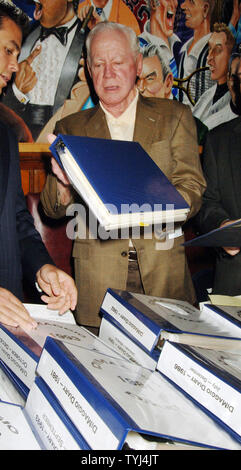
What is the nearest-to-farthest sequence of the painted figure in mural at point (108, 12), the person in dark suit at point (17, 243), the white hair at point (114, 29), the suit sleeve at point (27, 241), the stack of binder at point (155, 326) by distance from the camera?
the stack of binder at point (155, 326)
the person in dark suit at point (17, 243)
the suit sleeve at point (27, 241)
the white hair at point (114, 29)
the painted figure in mural at point (108, 12)

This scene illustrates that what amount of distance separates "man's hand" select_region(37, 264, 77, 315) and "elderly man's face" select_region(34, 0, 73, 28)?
1.78m

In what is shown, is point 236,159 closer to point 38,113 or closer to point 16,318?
point 38,113

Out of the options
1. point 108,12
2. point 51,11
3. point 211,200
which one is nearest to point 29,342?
point 211,200

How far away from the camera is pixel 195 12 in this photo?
282 cm

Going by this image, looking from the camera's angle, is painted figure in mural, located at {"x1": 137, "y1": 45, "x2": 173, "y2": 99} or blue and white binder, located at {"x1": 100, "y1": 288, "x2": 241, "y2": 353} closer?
blue and white binder, located at {"x1": 100, "y1": 288, "x2": 241, "y2": 353}

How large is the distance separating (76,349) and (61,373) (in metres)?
0.08

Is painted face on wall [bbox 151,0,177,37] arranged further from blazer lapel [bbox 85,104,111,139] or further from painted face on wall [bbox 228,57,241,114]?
blazer lapel [bbox 85,104,111,139]

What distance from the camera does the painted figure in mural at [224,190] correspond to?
189 centimetres

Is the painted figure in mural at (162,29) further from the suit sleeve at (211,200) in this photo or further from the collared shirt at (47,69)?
the suit sleeve at (211,200)

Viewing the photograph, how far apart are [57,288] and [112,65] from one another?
107cm

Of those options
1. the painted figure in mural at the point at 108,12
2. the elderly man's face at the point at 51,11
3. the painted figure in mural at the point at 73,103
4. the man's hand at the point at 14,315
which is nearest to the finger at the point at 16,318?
the man's hand at the point at 14,315

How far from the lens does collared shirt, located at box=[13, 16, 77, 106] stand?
2377 millimetres

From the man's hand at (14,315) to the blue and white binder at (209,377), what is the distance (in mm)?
323

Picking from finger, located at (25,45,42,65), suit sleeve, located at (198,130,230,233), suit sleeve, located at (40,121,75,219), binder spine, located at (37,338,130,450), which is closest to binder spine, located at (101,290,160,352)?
binder spine, located at (37,338,130,450)
